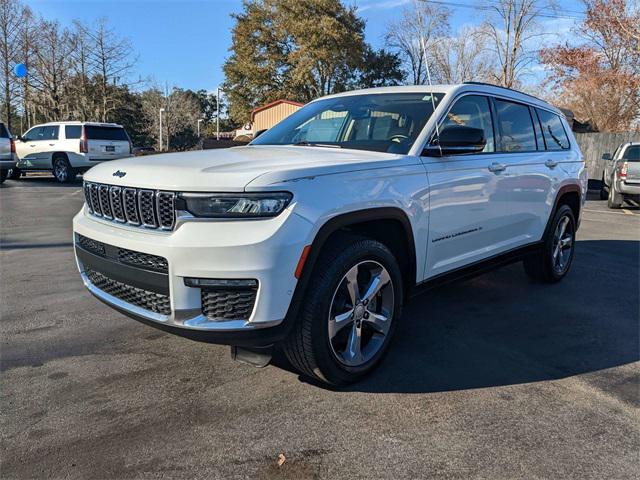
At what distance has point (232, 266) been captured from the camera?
2.47 meters

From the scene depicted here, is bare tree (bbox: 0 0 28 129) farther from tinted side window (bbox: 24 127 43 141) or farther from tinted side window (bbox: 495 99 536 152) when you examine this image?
tinted side window (bbox: 495 99 536 152)

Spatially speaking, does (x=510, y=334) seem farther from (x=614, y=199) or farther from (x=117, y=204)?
(x=614, y=199)

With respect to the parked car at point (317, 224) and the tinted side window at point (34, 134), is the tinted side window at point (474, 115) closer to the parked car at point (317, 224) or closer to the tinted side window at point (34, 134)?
the parked car at point (317, 224)

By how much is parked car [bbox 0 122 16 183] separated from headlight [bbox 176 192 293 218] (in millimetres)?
15767

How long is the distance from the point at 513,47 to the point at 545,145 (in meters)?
29.3

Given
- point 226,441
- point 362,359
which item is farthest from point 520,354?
point 226,441

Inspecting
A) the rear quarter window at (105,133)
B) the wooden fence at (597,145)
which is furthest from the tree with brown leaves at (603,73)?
the rear quarter window at (105,133)

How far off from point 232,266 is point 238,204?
309 mm

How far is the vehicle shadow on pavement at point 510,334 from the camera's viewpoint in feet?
10.8

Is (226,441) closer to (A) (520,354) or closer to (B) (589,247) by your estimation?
(A) (520,354)

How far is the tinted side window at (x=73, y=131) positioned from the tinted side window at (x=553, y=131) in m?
14.8

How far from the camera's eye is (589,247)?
7766 mm

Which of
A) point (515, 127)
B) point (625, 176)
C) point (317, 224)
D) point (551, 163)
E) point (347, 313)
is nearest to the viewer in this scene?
point (317, 224)

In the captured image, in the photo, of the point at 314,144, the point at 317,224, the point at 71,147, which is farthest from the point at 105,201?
the point at 71,147
